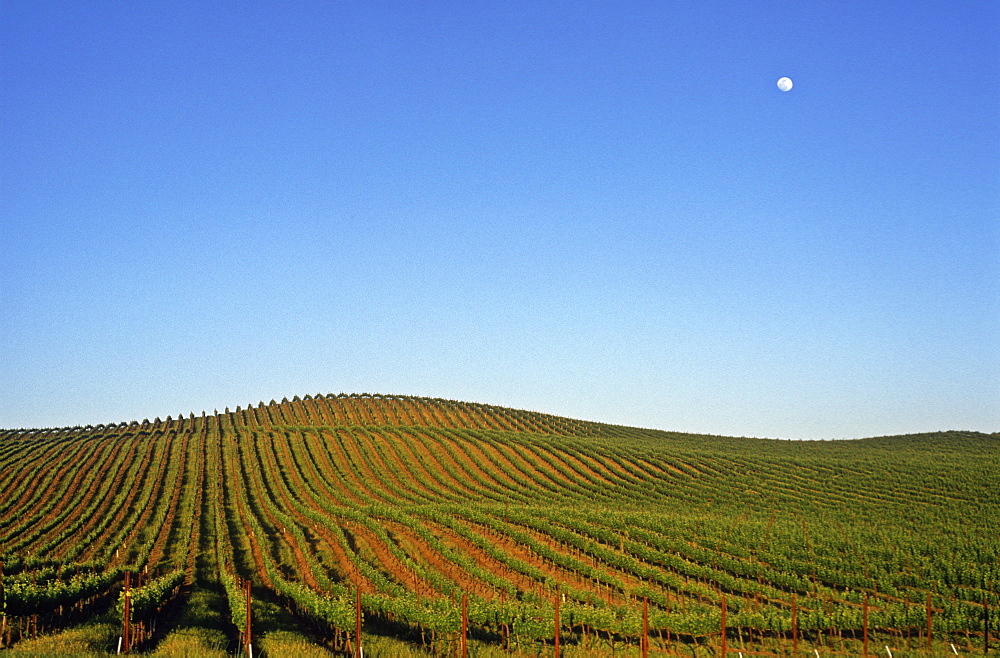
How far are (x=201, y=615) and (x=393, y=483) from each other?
4169cm

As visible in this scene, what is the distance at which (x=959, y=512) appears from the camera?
59750 millimetres

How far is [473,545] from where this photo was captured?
4691 centimetres

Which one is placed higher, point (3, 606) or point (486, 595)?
point (3, 606)

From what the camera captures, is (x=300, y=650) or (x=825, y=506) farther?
(x=825, y=506)

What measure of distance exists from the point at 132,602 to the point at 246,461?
178 feet

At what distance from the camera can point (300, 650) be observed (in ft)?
69.1

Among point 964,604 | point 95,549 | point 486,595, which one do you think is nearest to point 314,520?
point 95,549

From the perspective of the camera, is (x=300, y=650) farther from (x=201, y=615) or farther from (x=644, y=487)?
(x=644, y=487)

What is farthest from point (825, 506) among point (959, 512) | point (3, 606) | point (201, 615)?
point (3, 606)

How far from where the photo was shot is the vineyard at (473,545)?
2686 centimetres

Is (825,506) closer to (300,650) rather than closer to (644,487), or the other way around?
(644,487)

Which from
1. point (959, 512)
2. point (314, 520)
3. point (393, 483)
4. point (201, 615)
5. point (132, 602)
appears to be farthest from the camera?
point (393, 483)

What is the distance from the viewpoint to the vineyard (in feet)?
88.1

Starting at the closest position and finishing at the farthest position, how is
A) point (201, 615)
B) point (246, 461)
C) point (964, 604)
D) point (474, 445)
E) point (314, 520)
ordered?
point (201, 615), point (964, 604), point (314, 520), point (246, 461), point (474, 445)
